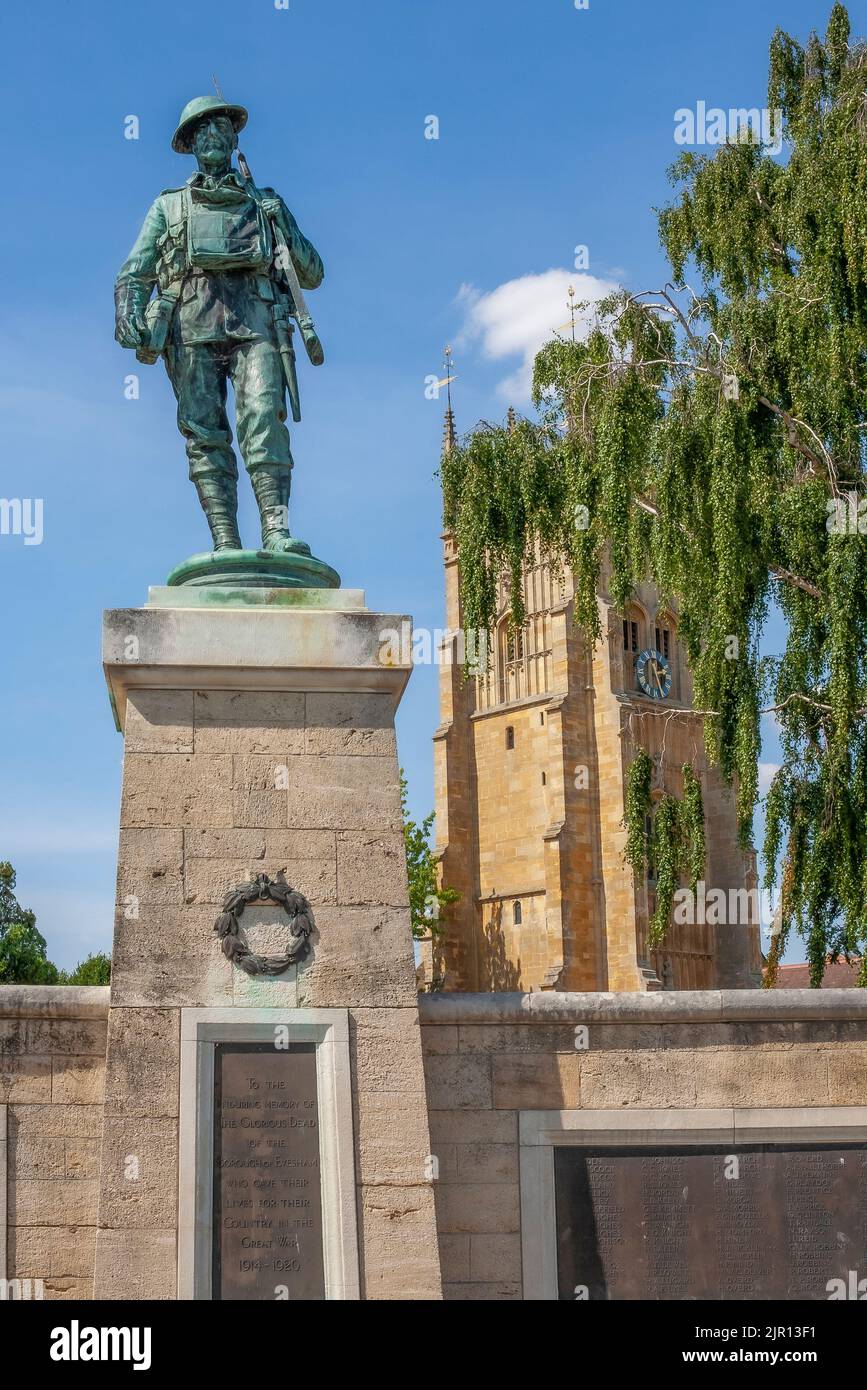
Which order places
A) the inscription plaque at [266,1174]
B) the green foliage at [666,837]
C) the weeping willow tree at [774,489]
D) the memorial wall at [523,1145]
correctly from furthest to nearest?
1. the green foliage at [666,837]
2. the weeping willow tree at [774,489]
3. the memorial wall at [523,1145]
4. the inscription plaque at [266,1174]

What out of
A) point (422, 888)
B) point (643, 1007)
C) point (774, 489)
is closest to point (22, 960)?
point (422, 888)

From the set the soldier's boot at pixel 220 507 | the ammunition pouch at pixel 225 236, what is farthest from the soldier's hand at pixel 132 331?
the soldier's boot at pixel 220 507

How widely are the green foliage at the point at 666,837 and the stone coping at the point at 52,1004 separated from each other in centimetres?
986

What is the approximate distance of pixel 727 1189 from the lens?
26.2 ft

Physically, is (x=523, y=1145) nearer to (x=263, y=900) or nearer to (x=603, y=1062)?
(x=603, y=1062)

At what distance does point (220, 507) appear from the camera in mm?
8531

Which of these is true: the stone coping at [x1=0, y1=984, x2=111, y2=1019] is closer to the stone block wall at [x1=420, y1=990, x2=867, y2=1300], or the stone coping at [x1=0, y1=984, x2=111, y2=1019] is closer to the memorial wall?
the memorial wall

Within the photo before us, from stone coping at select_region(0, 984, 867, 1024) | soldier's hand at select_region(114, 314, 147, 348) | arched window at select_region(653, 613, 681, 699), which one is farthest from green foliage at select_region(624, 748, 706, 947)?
arched window at select_region(653, 613, 681, 699)

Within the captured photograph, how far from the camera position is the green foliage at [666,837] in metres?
17.1

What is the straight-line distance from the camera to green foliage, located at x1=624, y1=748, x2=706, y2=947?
1706cm

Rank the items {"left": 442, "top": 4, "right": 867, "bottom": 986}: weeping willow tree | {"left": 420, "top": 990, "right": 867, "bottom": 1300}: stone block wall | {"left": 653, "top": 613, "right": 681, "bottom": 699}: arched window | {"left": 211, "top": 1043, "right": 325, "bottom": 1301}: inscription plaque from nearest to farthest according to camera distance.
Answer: {"left": 211, "top": 1043, "right": 325, "bottom": 1301}: inscription plaque → {"left": 420, "top": 990, "right": 867, "bottom": 1300}: stone block wall → {"left": 442, "top": 4, "right": 867, "bottom": 986}: weeping willow tree → {"left": 653, "top": 613, "right": 681, "bottom": 699}: arched window

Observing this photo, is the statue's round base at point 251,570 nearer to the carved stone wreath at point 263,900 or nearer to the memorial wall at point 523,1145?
the carved stone wreath at point 263,900

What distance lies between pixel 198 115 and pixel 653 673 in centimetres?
4933

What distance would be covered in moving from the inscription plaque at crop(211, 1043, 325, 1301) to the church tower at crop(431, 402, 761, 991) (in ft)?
143
